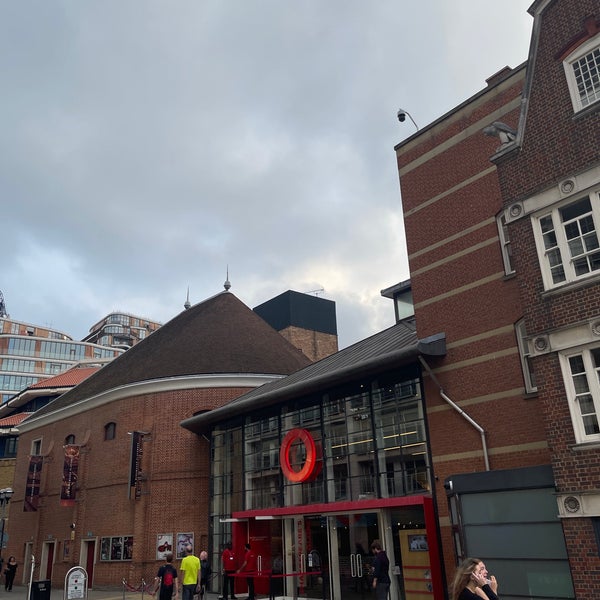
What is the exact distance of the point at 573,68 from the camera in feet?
43.8

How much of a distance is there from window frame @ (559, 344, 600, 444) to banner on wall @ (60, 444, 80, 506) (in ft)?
86.3

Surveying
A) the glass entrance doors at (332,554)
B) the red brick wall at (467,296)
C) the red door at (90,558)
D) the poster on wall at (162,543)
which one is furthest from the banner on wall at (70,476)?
the red brick wall at (467,296)

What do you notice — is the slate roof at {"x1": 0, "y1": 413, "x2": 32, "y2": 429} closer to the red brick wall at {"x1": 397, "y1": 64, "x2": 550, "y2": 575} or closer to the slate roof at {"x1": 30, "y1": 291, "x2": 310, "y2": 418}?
the slate roof at {"x1": 30, "y1": 291, "x2": 310, "y2": 418}

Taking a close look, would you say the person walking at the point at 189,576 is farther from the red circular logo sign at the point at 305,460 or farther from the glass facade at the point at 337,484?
the red circular logo sign at the point at 305,460

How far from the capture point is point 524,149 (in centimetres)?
1394

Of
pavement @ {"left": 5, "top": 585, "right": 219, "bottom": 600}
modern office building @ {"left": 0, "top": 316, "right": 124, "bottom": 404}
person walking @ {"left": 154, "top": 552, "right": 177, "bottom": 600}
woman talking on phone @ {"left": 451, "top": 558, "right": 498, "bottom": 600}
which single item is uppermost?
modern office building @ {"left": 0, "top": 316, "right": 124, "bottom": 404}

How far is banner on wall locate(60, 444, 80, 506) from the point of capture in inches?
1203

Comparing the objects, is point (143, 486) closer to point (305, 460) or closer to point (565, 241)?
point (305, 460)

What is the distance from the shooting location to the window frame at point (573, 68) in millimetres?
12820

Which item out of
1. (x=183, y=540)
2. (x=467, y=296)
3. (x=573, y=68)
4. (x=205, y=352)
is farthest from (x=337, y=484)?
(x=205, y=352)

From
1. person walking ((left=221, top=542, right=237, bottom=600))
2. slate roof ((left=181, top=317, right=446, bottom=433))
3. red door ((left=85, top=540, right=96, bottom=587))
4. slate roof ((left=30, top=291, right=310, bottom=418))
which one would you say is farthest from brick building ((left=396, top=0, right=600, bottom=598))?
red door ((left=85, top=540, right=96, bottom=587))

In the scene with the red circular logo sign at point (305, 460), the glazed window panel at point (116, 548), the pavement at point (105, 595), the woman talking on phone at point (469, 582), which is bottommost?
the pavement at point (105, 595)

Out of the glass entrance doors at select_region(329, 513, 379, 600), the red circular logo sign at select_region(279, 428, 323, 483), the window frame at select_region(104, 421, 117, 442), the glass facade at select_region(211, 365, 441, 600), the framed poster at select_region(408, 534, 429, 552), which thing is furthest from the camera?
the window frame at select_region(104, 421, 117, 442)

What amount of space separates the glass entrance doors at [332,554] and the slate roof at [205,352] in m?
10.9
